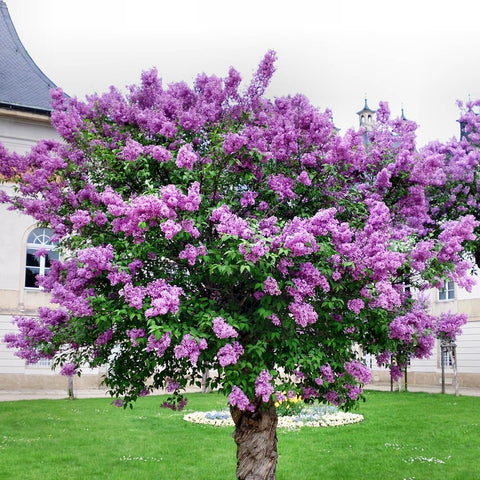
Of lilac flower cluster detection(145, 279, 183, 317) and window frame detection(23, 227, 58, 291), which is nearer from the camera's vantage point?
lilac flower cluster detection(145, 279, 183, 317)

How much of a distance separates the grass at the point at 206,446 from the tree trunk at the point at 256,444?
8.96 ft

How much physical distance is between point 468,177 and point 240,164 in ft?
22.3

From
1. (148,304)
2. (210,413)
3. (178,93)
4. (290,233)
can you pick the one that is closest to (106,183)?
(178,93)

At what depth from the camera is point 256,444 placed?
7.48 meters

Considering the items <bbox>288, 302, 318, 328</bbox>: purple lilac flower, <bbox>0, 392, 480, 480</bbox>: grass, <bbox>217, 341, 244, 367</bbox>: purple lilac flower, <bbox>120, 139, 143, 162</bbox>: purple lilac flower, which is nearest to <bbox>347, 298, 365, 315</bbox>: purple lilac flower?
<bbox>288, 302, 318, 328</bbox>: purple lilac flower

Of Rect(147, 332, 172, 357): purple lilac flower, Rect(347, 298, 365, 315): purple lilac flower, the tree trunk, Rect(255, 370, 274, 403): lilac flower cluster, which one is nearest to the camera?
Rect(147, 332, 172, 357): purple lilac flower

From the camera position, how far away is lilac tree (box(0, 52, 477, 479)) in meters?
5.96

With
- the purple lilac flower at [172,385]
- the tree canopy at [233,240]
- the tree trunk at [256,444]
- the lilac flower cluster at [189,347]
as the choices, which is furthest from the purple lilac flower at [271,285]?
the purple lilac flower at [172,385]

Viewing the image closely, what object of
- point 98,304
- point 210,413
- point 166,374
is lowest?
point 210,413

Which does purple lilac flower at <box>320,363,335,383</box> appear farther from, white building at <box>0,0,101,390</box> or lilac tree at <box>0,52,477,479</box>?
white building at <box>0,0,101,390</box>

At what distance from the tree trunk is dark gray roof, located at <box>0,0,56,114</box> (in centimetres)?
1956

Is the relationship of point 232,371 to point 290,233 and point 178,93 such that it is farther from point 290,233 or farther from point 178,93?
point 178,93

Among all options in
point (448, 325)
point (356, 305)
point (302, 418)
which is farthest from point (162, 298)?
point (302, 418)

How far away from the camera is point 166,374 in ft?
24.4
